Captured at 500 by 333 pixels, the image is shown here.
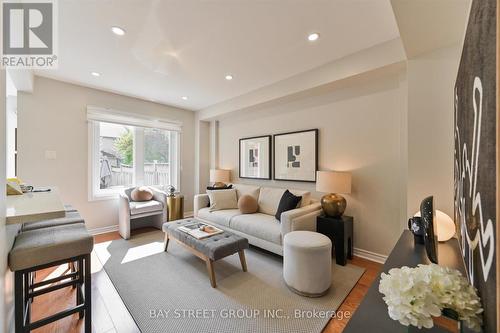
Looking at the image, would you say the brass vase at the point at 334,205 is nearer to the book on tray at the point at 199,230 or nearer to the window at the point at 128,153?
the book on tray at the point at 199,230

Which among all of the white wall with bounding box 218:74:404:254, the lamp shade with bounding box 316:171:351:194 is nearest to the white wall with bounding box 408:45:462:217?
the white wall with bounding box 218:74:404:254

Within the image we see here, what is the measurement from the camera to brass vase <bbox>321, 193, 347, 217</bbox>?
103 inches

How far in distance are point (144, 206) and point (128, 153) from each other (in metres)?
1.20

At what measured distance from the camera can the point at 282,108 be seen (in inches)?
142

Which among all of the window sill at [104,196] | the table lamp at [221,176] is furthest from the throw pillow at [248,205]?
the window sill at [104,196]

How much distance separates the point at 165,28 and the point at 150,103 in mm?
2567

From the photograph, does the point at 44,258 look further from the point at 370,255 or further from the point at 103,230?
the point at 370,255

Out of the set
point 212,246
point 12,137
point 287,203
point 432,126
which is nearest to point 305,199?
point 287,203

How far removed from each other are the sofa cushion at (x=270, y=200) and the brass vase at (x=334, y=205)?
0.76 meters

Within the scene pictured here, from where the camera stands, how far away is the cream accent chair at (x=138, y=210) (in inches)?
131

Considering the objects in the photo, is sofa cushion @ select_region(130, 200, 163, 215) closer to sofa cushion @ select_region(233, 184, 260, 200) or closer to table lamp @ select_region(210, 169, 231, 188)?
table lamp @ select_region(210, 169, 231, 188)

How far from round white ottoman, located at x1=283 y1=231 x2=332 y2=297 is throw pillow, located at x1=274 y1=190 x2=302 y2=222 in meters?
0.84

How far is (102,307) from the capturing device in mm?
1791

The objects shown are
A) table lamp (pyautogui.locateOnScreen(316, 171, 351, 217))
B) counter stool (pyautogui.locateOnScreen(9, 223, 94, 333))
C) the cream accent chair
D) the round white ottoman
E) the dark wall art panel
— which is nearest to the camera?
the dark wall art panel
